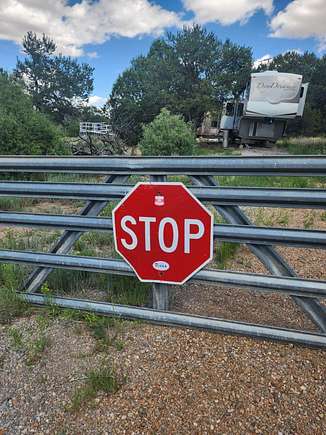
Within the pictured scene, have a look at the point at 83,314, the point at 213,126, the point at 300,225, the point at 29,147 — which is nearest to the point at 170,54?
the point at 213,126

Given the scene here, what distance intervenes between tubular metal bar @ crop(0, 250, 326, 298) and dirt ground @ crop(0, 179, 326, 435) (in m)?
0.41

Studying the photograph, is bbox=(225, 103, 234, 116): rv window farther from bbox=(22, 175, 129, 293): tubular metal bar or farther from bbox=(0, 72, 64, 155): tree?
bbox=(22, 175, 129, 293): tubular metal bar

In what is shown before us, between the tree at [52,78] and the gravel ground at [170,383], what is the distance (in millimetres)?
52015

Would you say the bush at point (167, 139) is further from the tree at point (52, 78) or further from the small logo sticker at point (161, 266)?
the tree at point (52, 78)

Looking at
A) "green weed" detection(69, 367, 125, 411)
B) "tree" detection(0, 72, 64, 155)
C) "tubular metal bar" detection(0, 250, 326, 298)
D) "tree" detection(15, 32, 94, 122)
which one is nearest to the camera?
"green weed" detection(69, 367, 125, 411)

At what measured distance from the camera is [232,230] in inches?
74.4

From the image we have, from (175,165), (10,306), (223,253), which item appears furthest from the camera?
(223,253)

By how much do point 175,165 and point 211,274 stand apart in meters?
0.80

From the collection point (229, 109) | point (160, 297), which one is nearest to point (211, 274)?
point (160, 297)

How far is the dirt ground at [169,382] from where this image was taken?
1.46m

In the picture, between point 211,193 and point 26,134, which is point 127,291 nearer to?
point 211,193

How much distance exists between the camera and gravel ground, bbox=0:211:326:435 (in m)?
1.46

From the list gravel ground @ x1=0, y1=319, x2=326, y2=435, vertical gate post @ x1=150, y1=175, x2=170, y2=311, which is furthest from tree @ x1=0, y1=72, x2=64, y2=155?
vertical gate post @ x1=150, y1=175, x2=170, y2=311

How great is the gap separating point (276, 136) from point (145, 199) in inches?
750
